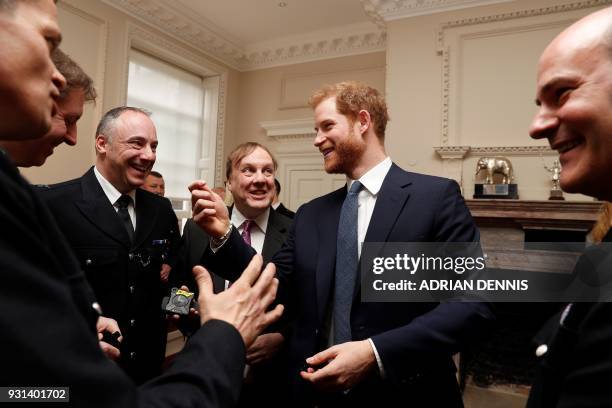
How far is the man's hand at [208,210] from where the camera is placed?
4.77 ft

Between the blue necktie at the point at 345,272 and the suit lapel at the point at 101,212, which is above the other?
the suit lapel at the point at 101,212

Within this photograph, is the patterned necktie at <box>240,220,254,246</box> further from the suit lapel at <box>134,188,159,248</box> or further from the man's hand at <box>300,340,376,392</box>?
the man's hand at <box>300,340,376,392</box>

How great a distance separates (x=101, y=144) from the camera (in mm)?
1981

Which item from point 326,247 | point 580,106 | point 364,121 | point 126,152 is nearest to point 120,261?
point 126,152

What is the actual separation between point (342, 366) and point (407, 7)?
468 cm

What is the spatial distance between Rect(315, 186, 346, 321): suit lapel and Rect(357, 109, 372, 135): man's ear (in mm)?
258

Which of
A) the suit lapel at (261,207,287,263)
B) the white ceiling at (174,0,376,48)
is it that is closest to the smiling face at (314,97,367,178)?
the suit lapel at (261,207,287,263)

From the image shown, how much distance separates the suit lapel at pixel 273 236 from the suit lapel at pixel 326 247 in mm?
583

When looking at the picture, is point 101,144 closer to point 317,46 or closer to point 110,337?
point 110,337

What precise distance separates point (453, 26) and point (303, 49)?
2277 mm

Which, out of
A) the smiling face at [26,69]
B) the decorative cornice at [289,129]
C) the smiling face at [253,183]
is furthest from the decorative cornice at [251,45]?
the smiling face at [26,69]

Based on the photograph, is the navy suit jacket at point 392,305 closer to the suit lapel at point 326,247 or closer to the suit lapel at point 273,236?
the suit lapel at point 326,247

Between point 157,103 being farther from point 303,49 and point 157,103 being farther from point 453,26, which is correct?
point 453,26

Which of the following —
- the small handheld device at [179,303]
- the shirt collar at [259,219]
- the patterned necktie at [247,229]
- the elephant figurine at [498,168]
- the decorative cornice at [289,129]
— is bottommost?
the small handheld device at [179,303]
